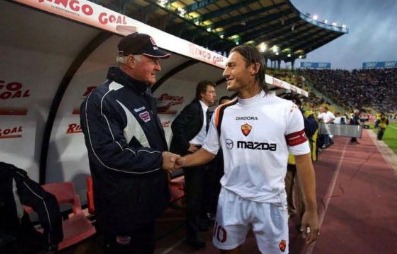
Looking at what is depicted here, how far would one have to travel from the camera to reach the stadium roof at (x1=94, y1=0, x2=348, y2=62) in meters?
24.8

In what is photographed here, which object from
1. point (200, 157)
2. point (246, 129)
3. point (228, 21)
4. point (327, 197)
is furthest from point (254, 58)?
point (228, 21)

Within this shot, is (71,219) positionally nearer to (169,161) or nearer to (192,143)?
(192,143)

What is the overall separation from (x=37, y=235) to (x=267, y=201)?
1784 millimetres

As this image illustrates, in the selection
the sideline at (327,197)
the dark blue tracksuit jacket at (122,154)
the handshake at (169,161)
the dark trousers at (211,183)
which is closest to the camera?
the dark blue tracksuit jacket at (122,154)

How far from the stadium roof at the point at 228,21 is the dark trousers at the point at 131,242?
21.5 m

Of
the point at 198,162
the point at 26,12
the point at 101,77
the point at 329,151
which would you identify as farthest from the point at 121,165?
the point at 329,151

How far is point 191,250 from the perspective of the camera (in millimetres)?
4297

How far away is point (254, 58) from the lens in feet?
7.75

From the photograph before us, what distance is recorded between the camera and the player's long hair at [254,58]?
2.35 meters

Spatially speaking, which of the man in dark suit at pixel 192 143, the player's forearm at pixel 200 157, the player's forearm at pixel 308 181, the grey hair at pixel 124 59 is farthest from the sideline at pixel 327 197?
the grey hair at pixel 124 59

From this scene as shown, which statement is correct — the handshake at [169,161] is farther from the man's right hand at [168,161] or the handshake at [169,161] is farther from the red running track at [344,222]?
the red running track at [344,222]

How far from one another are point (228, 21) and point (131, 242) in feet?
103

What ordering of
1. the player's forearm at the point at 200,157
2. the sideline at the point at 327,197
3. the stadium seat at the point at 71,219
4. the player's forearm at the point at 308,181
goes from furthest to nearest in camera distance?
the sideline at the point at 327,197, the stadium seat at the point at 71,219, the player's forearm at the point at 200,157, the player's forearm at the point at 308,181

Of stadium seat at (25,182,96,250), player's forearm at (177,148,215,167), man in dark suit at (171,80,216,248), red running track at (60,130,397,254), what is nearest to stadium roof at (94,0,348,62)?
red running track at (60,130,397,254)
